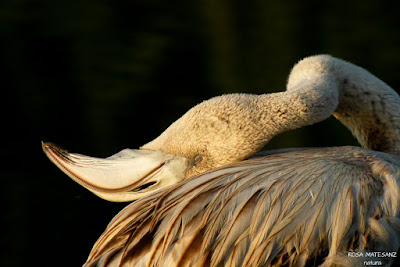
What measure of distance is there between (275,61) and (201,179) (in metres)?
3.13

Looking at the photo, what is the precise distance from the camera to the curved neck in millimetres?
2758

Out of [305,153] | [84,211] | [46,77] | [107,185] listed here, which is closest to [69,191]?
[84,211]

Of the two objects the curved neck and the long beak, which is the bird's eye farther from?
the curved neck

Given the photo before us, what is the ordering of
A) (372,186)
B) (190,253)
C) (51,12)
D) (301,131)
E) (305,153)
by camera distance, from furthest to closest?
(51,12), (301,131), (305,153), (372,186), (190,253)

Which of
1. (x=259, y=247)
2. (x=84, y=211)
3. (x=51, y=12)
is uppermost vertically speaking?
(x=51, y=12)

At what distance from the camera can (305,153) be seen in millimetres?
→ 2453

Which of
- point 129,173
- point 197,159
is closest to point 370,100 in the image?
point 197,159

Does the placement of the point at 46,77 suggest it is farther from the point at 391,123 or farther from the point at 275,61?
the point at 391,123

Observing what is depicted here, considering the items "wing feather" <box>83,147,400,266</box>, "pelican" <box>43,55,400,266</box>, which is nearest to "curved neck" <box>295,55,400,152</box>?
"pelican" <box>43,55,400,266</box>

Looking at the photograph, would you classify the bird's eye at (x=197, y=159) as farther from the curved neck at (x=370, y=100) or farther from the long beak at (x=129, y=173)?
the curved neck at (x=370, y=100)

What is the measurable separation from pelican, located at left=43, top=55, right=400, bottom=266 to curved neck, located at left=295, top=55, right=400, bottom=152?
25cm

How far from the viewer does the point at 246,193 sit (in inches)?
83.8

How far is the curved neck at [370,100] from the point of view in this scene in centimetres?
276

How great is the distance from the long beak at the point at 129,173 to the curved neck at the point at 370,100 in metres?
0.84
